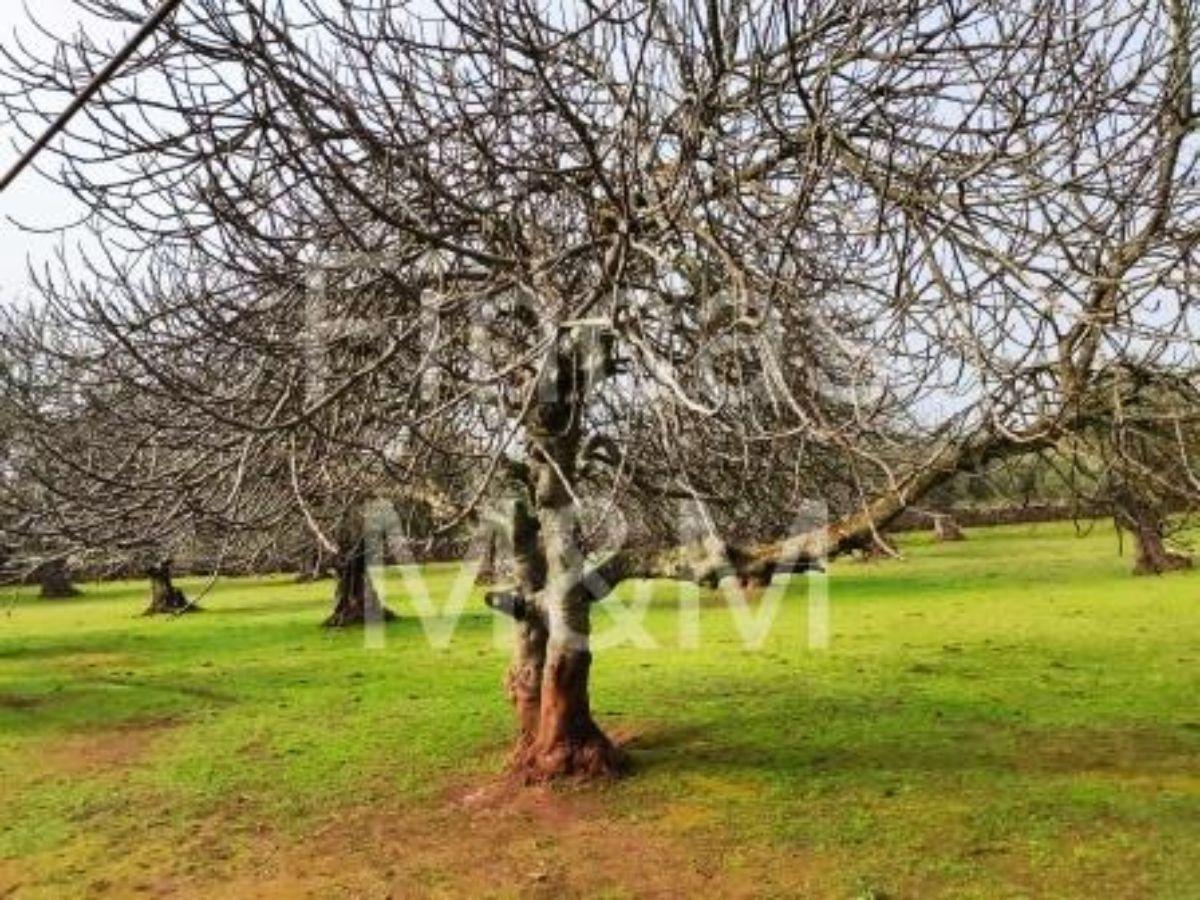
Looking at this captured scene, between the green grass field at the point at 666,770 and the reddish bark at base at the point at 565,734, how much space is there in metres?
0.20

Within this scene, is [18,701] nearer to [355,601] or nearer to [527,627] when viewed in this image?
[355,601]

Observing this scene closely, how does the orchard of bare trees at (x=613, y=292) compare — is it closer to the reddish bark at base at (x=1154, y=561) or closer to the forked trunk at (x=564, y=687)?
the forked trunk at (x=564, y=687)

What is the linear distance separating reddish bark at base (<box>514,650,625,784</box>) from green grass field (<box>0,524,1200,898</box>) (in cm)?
20

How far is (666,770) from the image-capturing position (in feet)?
28.9

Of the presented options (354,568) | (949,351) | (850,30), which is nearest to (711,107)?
(850,30)

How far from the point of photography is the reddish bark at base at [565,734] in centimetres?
848

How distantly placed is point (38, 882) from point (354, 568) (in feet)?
44.1

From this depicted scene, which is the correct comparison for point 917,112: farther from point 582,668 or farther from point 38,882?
point 38,882

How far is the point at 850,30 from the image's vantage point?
5152 mm

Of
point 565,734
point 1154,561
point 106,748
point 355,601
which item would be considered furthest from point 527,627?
point 1154,561

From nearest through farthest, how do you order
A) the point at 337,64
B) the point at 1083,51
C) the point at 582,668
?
the point at 1083,51
the point at 337,64
the point at 582,668

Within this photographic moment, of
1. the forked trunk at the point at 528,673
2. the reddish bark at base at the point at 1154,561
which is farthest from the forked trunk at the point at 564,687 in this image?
the reddish bark at base at the point at 1154,561

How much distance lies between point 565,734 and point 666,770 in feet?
2.83

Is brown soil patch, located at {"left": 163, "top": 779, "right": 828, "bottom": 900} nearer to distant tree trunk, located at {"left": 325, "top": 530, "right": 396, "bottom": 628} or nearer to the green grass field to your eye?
the green grass field
